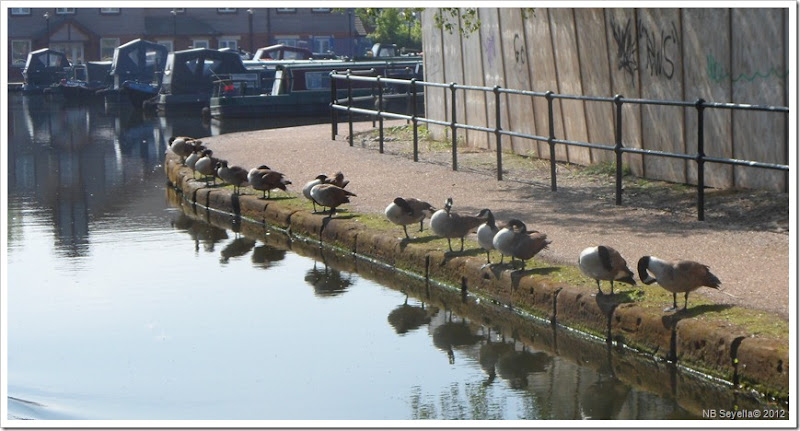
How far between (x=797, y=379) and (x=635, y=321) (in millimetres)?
1574

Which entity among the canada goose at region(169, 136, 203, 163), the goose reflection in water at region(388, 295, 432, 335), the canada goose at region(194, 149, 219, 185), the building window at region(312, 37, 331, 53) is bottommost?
the goose reflection in water at region(388, 295, 432, 335)

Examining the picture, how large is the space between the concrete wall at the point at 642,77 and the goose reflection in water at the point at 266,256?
430 cm

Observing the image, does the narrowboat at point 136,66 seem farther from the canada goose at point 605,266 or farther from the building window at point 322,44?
the canada goose at point 605,266

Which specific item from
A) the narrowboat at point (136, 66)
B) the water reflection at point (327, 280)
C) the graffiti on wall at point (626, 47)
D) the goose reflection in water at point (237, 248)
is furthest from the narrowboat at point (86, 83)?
the water reflection at point (327, 280)

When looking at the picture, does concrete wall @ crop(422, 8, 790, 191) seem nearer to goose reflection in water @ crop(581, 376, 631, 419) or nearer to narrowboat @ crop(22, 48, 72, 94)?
goose reflection in water @ crop(581, 376, 631, 419)

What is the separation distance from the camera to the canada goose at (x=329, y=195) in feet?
37.7

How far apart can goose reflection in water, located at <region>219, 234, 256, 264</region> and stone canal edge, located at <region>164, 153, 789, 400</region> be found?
436 millimetres

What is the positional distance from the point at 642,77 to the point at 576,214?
119 inches

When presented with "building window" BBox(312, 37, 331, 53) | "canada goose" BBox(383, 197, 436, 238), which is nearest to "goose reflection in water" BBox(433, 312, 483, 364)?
"canada goose" BBox(383, 197, 436, 238)

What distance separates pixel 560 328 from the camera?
8.15 m

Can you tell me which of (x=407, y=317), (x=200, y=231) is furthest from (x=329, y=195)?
(x=407, y=317)

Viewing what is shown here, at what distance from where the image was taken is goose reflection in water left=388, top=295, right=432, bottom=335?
8.80 m

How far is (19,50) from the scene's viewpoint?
201 feet

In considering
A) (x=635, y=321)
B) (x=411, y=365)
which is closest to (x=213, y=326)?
(x=411, y=365)
